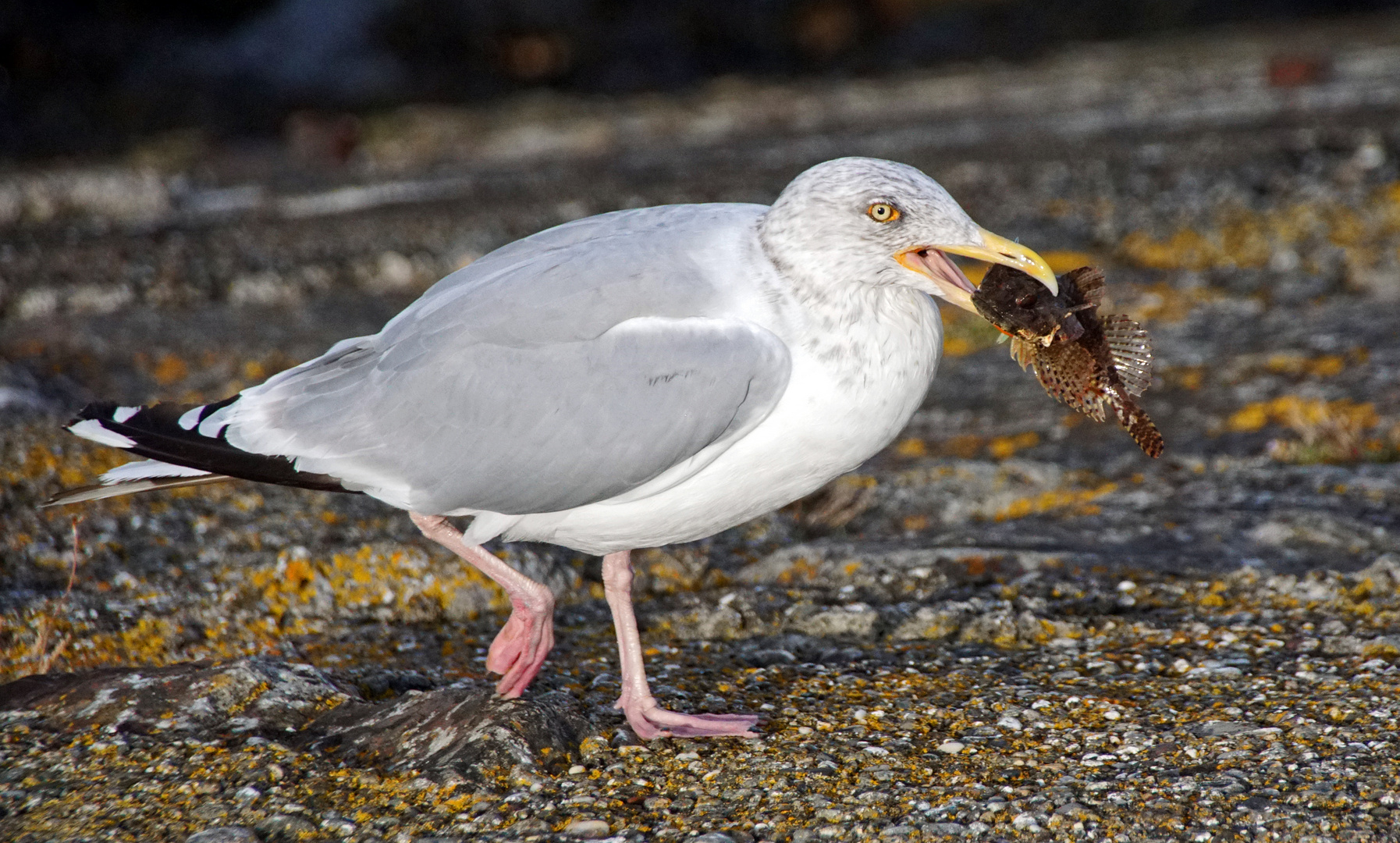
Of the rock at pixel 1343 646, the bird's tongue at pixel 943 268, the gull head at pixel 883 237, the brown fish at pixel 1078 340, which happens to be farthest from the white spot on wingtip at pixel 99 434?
the rock at pixel 1343 646

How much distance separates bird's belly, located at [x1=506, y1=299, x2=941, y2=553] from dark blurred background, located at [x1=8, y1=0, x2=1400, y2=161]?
12.1 m

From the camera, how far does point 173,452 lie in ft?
11.4

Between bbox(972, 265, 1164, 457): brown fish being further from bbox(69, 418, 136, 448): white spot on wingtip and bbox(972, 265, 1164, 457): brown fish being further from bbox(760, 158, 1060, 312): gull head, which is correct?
bbox(69, 418, 136, 448): white spot on wingtip

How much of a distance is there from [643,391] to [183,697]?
1.49m

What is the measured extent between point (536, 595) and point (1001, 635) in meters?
1.47

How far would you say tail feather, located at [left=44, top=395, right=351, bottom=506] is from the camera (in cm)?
348

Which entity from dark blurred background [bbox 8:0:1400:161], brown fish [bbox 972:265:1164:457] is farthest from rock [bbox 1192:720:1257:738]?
dark blurred background [bbox 8:0:1400:161]

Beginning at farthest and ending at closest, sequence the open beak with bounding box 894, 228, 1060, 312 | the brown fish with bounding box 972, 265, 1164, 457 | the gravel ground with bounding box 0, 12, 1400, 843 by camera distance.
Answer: the brown fish with bounding box 972, 265, 1164, 457 → the open beak with bounding box 894, 228, 1060, 312 → the gravel ground with bounding box 0, 12, 1400, 843

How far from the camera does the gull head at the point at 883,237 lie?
3.34 metres

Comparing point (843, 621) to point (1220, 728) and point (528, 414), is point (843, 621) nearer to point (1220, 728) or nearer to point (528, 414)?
point (1220, 728)

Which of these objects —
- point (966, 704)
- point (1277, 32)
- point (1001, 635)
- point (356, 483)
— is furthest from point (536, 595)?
point (1277, 32)

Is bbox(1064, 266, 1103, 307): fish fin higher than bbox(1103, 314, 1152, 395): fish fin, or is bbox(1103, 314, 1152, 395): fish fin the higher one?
bbox(1064, 266, 1103, 307): fish fin

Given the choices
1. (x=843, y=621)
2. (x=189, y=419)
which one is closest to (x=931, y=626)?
(x=843, y=621)

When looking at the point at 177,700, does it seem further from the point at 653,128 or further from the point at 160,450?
the point at 653,128
